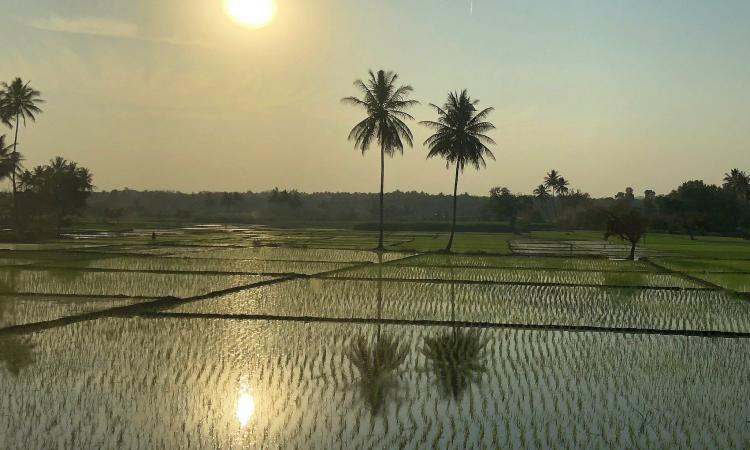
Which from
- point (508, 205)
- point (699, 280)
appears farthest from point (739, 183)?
point (699, 280)

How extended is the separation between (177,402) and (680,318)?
35.3 ft

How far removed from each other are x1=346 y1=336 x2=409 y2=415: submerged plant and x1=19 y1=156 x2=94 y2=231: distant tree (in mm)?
38754

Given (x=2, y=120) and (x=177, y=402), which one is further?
(x=2, y=120)

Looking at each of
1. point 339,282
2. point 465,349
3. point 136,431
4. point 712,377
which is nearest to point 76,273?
point 339,282

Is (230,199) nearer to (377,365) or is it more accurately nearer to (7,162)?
(7,162)

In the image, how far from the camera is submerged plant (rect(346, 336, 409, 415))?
7762 millimetres

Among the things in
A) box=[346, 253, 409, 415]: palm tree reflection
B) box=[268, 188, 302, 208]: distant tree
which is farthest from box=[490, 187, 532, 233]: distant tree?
box=[346, 253, 409, 415]: palm tree reflection

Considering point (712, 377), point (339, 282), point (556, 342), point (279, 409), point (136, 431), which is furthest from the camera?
point (339, 282)

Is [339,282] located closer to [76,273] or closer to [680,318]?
[76,273]

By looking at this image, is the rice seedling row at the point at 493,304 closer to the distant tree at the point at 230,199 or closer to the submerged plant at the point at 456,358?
the submerged plant at the point at 456,358

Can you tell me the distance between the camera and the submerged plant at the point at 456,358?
8.43 m

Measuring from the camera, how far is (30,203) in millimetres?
46406

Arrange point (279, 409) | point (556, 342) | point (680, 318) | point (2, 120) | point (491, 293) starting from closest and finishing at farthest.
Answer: point (279, 409) → point (556, 342) → point (680, 318) → point (491, 293) → point (2, 120)

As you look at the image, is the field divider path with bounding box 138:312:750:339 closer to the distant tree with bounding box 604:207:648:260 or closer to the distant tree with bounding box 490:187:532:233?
the distant tree with bounding box 604:207:648:260
